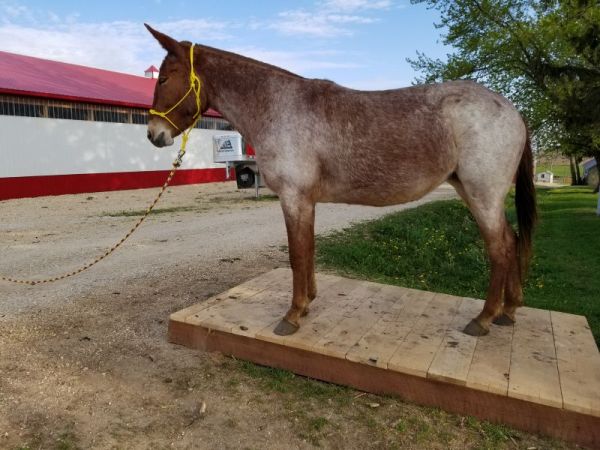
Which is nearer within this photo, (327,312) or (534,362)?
(534,362)

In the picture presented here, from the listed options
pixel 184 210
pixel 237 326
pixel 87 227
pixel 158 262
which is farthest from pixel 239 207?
pixel 237 326

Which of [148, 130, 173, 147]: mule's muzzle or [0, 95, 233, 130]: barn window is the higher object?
[0, 95, 233, 130]: barn window

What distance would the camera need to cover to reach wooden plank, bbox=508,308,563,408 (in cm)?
274

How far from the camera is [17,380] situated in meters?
3.38

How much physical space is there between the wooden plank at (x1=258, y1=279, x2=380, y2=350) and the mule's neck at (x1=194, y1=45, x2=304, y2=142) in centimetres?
169

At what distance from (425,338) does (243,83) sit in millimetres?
2614

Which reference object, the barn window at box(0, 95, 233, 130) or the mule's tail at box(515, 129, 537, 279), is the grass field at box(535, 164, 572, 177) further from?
the mule's tail at box(515, 129, 537, 279)

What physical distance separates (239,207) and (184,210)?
1.87m

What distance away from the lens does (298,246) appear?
3.67 metres

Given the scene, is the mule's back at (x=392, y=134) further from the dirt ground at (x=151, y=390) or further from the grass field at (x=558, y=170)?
the grass field at (x=558, y=170)

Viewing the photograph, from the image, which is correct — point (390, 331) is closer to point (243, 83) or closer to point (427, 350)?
point (427, 350)

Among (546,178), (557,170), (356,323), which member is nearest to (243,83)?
(356,323)

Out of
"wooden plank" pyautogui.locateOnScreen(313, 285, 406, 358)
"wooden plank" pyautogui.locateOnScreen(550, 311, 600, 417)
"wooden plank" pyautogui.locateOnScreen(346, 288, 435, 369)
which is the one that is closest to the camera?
"wooden plank" pyautogui.locateOnScreen(550, 311, 600, 417)

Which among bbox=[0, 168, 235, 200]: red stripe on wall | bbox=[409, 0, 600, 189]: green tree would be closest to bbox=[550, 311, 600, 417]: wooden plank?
bbox=[409, 0, 600, 189]: green tree
